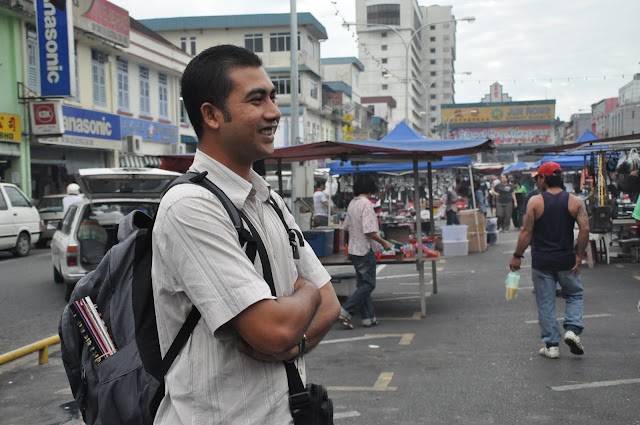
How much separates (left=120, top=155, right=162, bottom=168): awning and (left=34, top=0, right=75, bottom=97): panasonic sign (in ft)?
24.5

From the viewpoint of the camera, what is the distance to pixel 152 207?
1124 centimetres

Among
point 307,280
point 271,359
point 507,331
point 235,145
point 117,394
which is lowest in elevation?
point 507,331

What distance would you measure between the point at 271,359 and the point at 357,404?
162 inches

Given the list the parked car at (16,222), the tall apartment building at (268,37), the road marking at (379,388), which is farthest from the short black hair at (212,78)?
the tall apartment building at (268,37)

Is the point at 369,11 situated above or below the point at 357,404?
above

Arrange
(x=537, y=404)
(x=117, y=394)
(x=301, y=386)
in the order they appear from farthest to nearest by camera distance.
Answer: (x=537, y=404), (x=117, y=394), (x=301, y=386)

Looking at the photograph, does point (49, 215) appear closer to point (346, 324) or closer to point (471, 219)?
point (471, 219)

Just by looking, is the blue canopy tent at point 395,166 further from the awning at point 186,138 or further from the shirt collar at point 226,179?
the awning at point 186,138

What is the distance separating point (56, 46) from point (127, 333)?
76.9 feet

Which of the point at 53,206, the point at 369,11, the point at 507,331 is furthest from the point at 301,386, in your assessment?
the point at 369,11

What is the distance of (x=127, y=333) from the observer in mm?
2242

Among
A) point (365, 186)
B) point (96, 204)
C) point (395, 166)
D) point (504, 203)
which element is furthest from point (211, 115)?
point (504, 203)

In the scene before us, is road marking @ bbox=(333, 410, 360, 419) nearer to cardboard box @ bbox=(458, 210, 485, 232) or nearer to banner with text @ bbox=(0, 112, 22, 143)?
cardboard box @ bbox=(458, 210, 485, 232)

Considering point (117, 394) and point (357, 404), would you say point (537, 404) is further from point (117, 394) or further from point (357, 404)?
point (117, 394)
